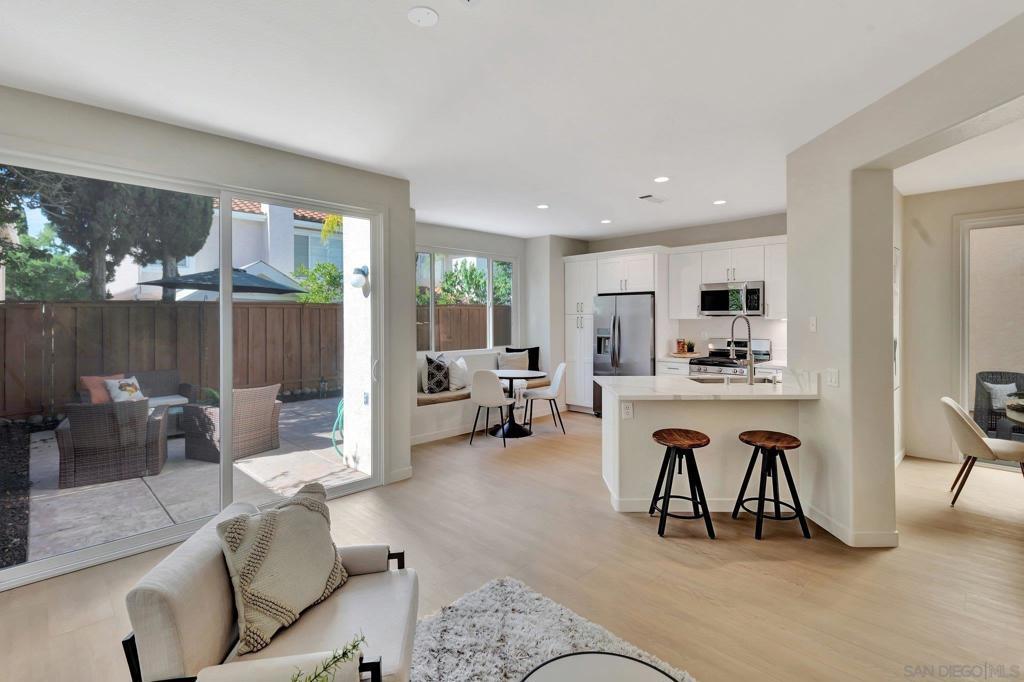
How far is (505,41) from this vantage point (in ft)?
7.22

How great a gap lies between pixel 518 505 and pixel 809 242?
2.88 m

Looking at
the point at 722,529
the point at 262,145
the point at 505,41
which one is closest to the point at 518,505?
the point at 722,529

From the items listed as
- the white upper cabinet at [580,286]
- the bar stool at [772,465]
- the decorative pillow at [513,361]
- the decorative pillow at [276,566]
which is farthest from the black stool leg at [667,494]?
the white upper cabinet at [580,286]

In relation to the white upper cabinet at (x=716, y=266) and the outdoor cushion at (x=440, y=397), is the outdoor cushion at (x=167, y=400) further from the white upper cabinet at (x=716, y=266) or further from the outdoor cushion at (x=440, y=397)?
the white upper cabinet at (x=716, y=266)

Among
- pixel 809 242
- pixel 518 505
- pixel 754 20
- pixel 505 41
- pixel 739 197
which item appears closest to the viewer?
pixel 754 20

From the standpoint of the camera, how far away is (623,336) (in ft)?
22.0

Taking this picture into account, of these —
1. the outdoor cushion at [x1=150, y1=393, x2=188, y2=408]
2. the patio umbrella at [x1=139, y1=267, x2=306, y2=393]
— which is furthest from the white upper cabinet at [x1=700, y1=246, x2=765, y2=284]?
the outdoor cushion at [x1=150, y1=393, x2=188, y2=408]

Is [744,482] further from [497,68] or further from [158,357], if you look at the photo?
[158,357]

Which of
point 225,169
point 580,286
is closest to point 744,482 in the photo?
point 225,169

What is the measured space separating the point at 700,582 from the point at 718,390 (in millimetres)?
1408

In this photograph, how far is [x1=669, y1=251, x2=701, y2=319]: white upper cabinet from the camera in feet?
20.8

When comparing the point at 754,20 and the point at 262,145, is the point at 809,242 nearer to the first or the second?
the point at 754,20

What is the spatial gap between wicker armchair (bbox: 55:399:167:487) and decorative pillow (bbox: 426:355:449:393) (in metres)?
3.09

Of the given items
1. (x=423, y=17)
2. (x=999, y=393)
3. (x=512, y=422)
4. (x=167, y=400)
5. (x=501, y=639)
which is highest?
(x=423, y=17)
